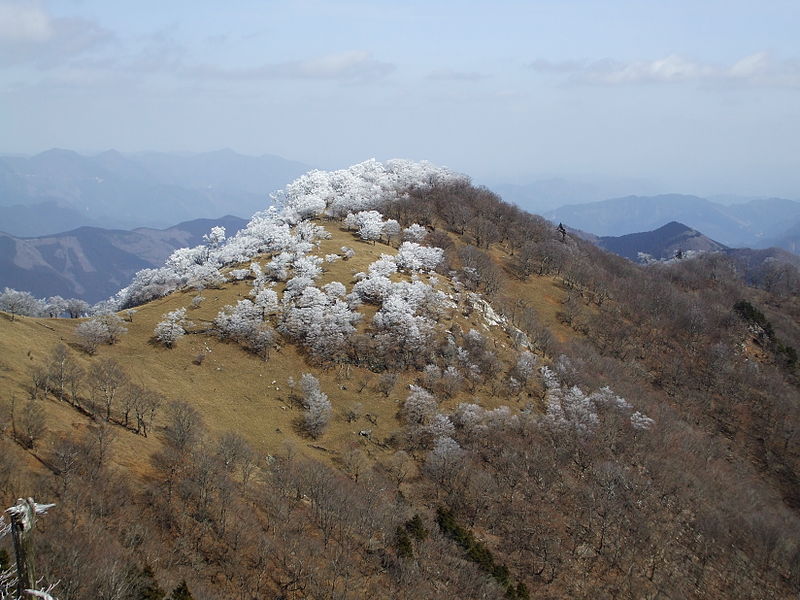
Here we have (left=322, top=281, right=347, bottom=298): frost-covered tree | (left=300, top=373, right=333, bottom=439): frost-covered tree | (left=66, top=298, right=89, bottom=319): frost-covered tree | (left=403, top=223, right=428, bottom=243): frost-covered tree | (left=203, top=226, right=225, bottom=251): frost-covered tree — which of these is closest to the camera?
(left=300, top=373, right=333, bottom=439): frost-covered tree

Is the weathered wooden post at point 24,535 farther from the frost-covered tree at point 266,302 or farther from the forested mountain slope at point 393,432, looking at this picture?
the frost-covered tree at point 266,302

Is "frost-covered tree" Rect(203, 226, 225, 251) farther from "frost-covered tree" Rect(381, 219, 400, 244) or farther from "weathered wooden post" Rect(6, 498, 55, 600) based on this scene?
"weathered wooden post" Rect(6, 498, 55, 600)

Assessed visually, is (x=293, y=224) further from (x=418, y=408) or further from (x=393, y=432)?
(x=393, y=432)

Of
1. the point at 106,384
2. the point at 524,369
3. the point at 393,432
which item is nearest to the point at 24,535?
the point at 106,384

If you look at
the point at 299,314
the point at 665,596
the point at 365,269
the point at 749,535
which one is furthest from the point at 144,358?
the point at 749,535

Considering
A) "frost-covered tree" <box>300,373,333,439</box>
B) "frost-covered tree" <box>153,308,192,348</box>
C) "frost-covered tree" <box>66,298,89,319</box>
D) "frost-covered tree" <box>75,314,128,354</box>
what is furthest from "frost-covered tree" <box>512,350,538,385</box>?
"frost-covered tree" <box>66,298,89,319</box>

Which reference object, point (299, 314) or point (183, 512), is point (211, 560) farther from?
point (299, 314)
